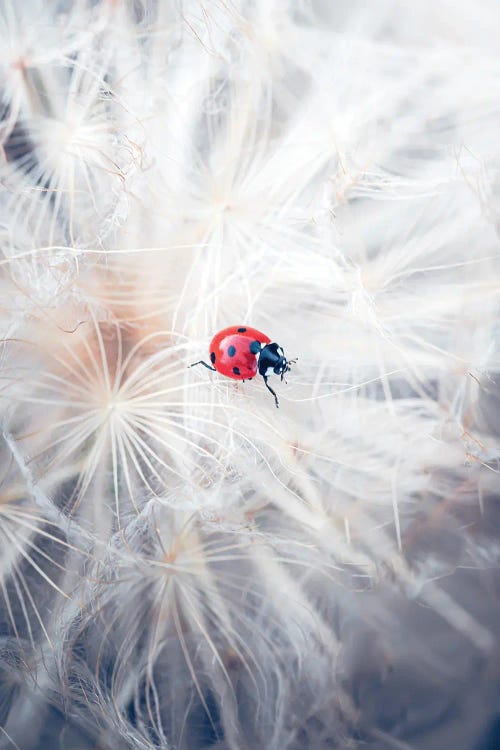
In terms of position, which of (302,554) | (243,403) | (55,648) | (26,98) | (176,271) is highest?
(26,98)

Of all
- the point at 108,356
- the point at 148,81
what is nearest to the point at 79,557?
the point at 108,356

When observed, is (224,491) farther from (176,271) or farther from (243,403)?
(176,271)

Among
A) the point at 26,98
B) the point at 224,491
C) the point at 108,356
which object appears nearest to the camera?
the point at 224,491
